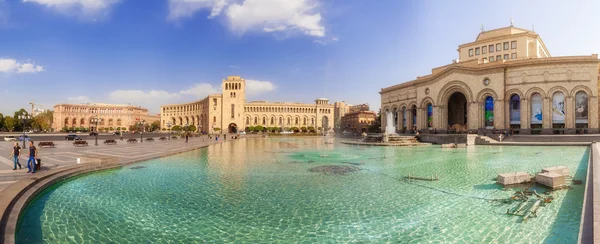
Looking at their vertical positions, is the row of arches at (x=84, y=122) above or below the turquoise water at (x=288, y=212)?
above

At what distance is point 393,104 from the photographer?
50.7m

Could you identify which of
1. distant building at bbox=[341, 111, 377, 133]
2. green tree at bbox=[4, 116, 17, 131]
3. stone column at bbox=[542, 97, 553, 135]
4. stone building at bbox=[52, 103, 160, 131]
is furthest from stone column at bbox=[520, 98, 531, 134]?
stone building at bbox=[52, 103, 160, 131]

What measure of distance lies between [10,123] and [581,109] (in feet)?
364

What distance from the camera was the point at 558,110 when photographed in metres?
31.1

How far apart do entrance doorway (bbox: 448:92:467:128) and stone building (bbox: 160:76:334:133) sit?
52.4m

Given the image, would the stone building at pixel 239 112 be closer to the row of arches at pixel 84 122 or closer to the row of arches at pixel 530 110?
the row of arches at pixel 84 122

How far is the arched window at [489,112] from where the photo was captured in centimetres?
3416

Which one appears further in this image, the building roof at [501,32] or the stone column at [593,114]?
the building roof at [501,32]

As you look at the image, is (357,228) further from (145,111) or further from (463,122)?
(145,111)

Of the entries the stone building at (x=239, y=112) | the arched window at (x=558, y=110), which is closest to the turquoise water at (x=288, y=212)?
the arched window at (x=558, y=110)

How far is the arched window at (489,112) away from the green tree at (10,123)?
335 feet

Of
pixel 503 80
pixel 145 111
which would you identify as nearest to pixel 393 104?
pixel 503 80


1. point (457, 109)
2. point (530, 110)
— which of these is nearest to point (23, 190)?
point (530, 110)

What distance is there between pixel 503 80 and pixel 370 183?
32.4 meters
